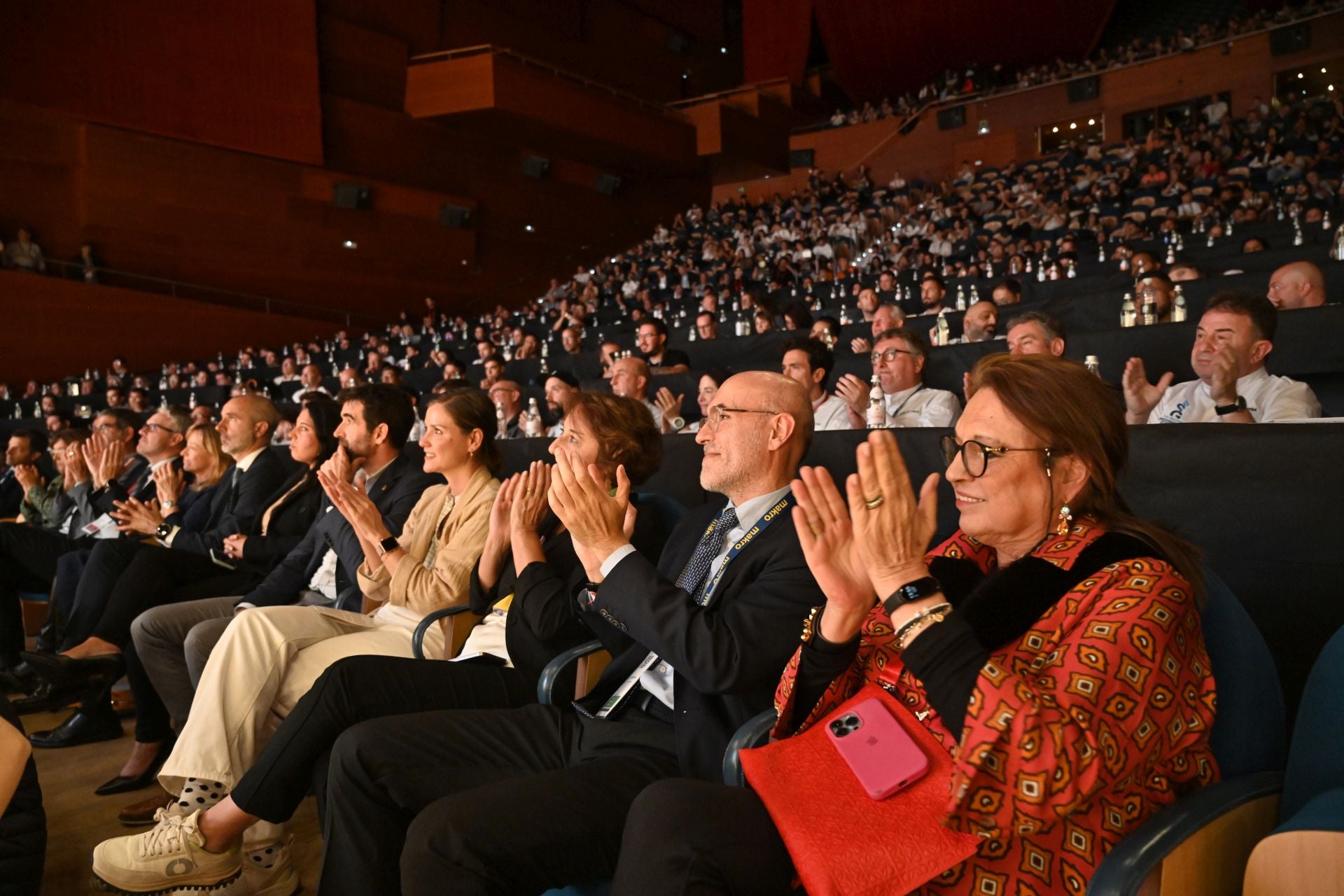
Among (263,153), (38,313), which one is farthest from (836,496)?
(263,153)

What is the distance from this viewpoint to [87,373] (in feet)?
29.1

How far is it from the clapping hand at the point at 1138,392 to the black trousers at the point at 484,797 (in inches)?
69.7

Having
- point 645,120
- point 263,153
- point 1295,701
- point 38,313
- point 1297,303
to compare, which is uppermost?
point 645,120

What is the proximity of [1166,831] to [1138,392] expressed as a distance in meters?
1.93

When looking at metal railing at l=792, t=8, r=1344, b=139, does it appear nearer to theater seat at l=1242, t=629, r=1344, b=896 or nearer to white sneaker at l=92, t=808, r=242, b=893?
theater seat at l=1242, t=629, r=1344, b=896

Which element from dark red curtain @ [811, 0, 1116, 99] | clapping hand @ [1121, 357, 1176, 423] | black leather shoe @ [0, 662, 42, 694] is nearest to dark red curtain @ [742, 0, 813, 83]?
dark red curtain @ [811, 0, 1116, 99]

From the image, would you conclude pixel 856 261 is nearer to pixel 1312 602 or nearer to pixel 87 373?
pixel 87 373

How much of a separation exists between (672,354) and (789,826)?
392 cm

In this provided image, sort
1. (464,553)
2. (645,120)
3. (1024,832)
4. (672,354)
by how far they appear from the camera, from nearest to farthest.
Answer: (1024,832) → (464,553) → (672,354) → (645,120)

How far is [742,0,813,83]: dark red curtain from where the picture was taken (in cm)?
1603

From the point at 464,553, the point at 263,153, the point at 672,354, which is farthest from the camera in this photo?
the point at 263,153

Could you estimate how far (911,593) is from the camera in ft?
3.19

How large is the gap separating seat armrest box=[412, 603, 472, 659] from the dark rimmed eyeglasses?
0.78 m

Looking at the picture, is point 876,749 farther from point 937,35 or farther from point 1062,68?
point 937,35
